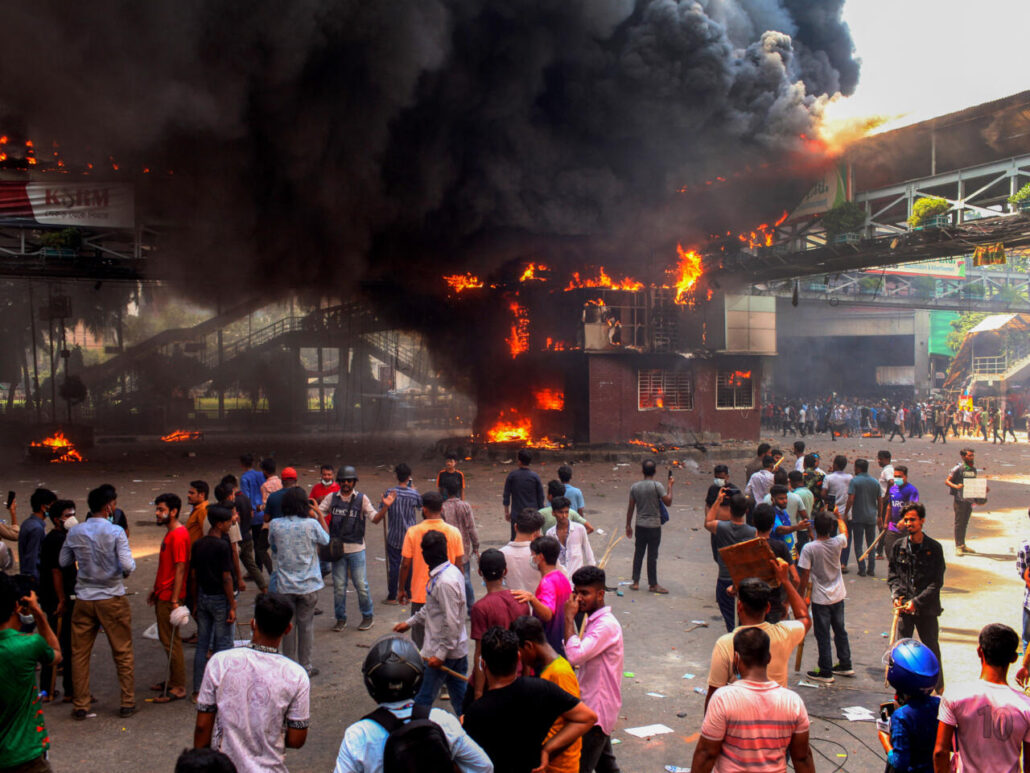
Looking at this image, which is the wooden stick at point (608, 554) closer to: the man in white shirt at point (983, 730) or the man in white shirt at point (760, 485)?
the man in white shirt at point (760, 485)

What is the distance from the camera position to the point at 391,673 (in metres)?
2.56

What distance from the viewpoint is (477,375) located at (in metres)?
25.1

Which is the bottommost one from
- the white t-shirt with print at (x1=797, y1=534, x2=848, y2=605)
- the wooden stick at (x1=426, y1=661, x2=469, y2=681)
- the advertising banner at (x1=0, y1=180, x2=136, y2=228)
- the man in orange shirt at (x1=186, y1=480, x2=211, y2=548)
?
the wooden stick at (x1=426, y1=661, x2=469, y2=681)

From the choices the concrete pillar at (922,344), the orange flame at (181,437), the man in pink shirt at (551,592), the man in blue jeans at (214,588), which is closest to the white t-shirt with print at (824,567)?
the man in pink shirt at (551,592)

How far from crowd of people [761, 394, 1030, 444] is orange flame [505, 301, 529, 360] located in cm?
1239

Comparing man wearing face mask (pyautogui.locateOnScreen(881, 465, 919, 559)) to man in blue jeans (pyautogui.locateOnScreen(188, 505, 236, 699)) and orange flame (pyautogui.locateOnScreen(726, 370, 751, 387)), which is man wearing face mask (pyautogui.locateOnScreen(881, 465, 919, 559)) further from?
orange flame (pyautogui.locateOnScreen(726, 370, 751, 387))

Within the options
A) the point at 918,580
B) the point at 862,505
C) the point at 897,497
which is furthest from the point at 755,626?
the point at 862,505

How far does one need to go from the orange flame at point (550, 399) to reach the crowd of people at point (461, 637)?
48.0ft

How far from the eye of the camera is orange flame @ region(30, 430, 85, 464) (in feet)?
69.9

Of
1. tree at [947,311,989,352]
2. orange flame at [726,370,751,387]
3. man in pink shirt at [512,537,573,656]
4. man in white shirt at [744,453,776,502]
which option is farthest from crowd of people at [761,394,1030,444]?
man in pink shirt at [512,537,573,656]

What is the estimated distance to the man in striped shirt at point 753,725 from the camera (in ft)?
A: 9.46

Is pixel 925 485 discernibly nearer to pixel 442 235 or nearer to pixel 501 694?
pixel 442 235

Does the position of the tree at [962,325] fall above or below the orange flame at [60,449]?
above

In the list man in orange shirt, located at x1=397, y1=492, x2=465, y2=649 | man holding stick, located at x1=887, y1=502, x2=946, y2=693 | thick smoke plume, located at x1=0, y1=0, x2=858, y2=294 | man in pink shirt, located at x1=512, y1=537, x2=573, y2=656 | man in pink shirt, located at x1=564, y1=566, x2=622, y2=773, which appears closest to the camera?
man in pink shirt, located at x1=564, y1=566, x2=622, y2=773
